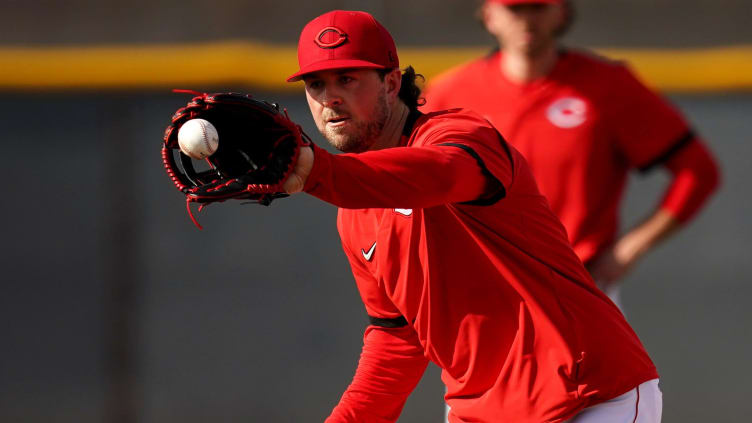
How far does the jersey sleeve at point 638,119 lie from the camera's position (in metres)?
4.45

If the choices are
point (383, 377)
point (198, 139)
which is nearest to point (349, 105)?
point (198, 139)

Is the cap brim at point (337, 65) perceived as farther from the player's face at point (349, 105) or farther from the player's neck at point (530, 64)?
the player's neck at point (530, 64)

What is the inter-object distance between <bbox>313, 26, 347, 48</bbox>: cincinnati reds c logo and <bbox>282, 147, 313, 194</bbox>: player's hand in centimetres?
50

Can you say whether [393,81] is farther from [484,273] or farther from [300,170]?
[300,170]

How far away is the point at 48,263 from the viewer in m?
5.99

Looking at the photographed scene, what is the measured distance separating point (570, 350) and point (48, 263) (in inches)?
164

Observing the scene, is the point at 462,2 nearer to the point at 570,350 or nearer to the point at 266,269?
the point at 266,269

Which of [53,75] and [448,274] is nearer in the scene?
[448,274]

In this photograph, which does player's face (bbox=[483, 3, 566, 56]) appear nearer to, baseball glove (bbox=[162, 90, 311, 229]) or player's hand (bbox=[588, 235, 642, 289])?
player's hand (bbox=[588, 235, 642, 289])

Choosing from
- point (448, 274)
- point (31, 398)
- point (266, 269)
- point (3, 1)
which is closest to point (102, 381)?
point (31, 398)

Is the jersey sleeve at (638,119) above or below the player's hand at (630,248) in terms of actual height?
above

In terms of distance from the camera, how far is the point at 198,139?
195 centimetres

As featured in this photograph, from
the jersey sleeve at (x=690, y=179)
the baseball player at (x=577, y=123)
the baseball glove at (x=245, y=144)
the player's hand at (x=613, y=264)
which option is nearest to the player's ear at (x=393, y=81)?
the baseball glove at (x=245, y=144)

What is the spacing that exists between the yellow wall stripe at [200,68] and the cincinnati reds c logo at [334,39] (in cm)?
342
